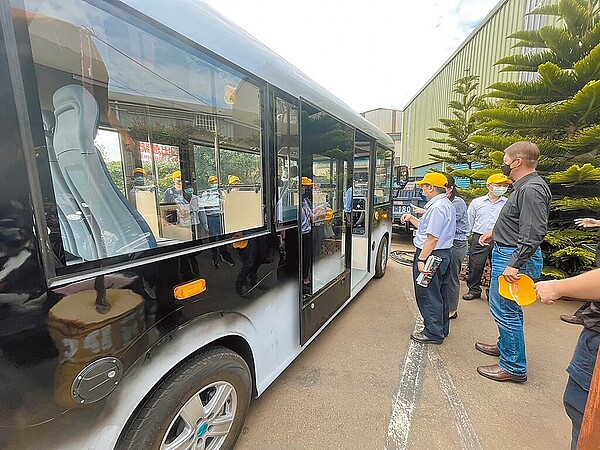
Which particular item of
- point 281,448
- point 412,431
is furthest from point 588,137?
point 281,448

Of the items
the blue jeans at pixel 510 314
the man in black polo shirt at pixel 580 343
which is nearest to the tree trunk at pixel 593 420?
the man in black polo shirt at pixel 580 343

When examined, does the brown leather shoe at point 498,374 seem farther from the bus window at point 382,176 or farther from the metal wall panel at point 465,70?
the metal wall panel at point 465,70

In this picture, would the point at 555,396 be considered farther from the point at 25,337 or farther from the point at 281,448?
the point at 25,337

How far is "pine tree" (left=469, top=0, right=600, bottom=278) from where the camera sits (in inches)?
159

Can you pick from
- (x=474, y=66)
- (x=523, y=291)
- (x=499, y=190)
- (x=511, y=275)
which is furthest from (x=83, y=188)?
(x=474, y=66)

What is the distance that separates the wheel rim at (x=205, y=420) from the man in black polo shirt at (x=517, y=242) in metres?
2.01

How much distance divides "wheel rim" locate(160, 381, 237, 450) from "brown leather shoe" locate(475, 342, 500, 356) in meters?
2.63

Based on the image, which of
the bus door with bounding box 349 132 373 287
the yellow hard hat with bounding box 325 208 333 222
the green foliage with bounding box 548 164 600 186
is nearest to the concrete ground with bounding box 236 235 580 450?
the bus door with bounding box 349 132 373 287

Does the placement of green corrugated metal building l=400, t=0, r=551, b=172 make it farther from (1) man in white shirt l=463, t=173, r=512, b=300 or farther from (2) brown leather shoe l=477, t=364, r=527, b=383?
(2) brown leather shoe l=477, t=364, r=527, b=383

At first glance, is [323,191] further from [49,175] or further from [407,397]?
[49,175]

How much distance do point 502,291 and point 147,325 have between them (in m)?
2.28

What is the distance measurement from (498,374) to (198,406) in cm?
255

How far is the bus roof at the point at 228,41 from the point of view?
1276 millimetres

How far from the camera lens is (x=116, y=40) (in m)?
1.19
